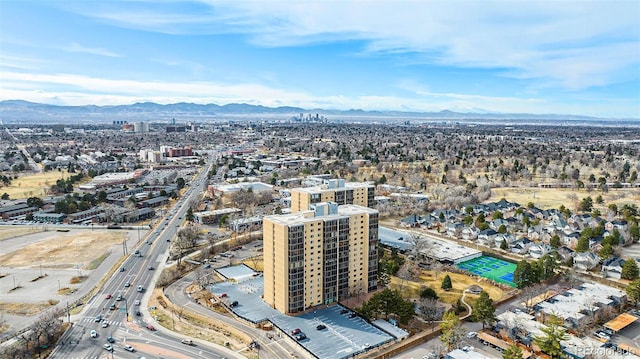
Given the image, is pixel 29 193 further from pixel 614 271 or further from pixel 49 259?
pixel 614 271

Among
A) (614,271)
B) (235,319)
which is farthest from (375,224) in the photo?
(614,271)

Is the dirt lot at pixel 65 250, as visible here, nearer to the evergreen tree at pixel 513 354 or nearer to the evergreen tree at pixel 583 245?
the evergreen tree at pixel 513 354

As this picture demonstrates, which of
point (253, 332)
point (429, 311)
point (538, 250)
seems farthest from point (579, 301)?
point (253, 332)

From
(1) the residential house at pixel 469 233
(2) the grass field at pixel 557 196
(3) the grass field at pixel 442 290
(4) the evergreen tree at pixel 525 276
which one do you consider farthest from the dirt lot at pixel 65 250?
(2) the grass field at pixel 557 196

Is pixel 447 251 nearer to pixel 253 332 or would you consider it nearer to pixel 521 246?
pixel 521 246

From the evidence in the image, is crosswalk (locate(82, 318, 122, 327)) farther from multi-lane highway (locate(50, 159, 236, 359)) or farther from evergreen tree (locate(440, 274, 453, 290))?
evergreen tree (locate(440, 274, 453, 290))

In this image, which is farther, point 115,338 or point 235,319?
point 235,319
